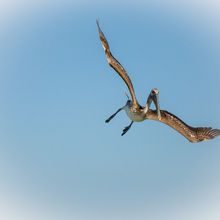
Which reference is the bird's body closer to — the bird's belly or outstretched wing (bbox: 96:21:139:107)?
the bird's belly

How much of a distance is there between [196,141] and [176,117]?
1.37 m

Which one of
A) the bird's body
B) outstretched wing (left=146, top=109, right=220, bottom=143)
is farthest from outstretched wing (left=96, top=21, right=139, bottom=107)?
outstretched wing (left=146, top=109, right=220, bottom=143)

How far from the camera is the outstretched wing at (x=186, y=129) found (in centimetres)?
1988

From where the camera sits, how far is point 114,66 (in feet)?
58.1

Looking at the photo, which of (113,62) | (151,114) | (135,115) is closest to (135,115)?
(135,115)

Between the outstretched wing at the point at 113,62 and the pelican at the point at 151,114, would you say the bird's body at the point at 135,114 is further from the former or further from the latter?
the outstretched wing at the point at 113,62

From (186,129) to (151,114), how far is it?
6.44ft

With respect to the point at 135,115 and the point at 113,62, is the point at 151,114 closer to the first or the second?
the point at 135,115

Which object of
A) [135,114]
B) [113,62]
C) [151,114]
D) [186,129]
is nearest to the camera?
[113,62]

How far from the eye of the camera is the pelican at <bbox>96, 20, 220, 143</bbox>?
58.1 feet

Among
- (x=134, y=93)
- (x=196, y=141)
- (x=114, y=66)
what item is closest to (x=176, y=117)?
(x=196, y=141)

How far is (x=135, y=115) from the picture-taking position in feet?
62.6

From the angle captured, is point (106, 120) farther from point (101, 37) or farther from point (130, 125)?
point (101, 37)

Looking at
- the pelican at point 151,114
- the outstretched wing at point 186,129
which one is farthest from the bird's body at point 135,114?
the outstretched wing at point 186,129
